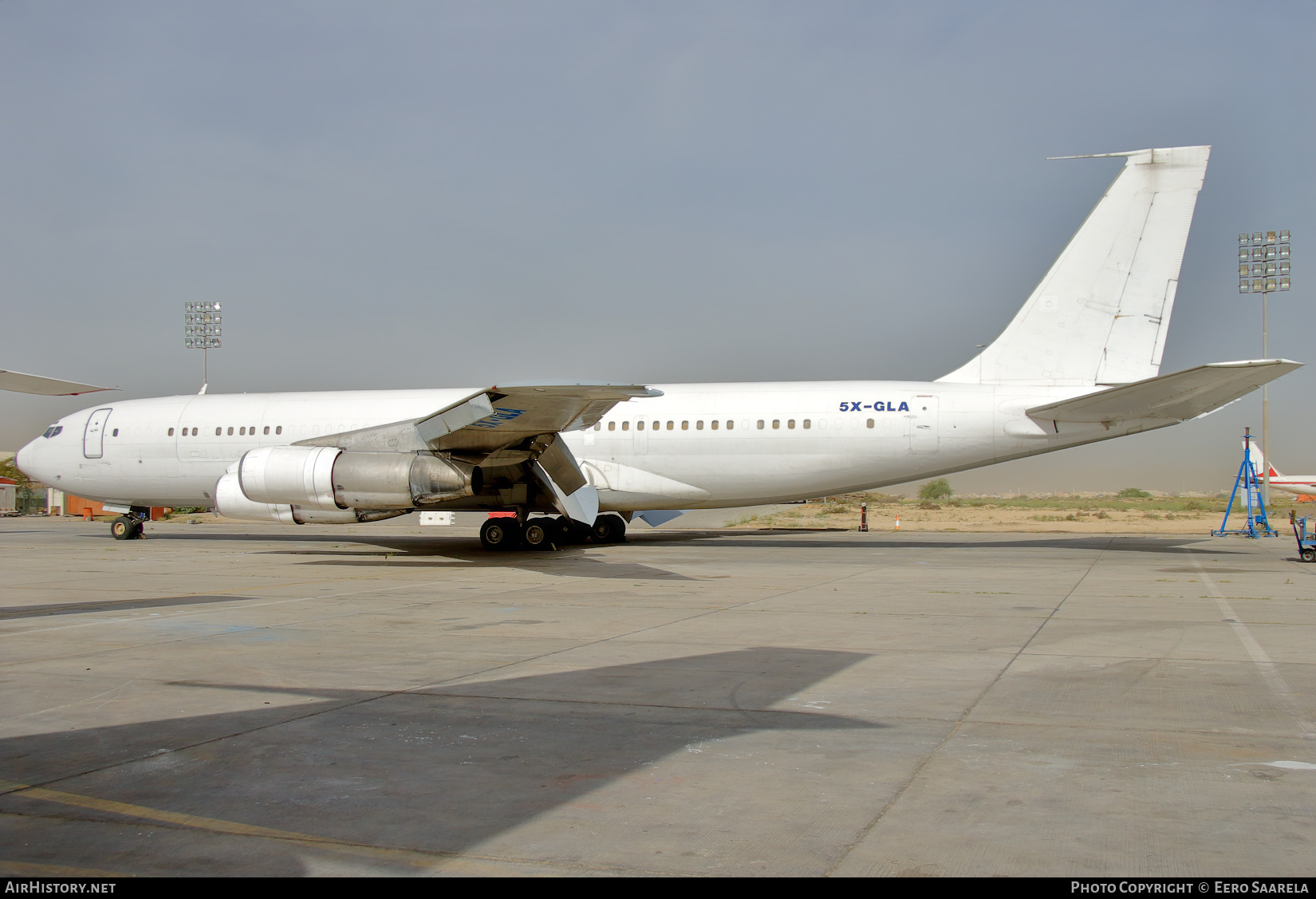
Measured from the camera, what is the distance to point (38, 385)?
32.5 feet

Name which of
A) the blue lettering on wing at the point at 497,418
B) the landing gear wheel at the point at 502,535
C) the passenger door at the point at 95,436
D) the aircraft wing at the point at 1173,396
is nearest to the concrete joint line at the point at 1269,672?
the aircraft wing at the point at 1173,396

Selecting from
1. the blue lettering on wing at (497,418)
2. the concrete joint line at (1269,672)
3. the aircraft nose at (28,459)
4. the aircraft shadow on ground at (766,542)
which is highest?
the blue lettering on wing at (497,418)

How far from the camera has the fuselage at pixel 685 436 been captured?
18.4m

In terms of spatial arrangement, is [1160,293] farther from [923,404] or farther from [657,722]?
[657,722]

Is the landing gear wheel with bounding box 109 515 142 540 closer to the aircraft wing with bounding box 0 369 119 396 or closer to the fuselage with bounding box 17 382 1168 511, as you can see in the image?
the fuselage with bounding box 17 382 1168 511

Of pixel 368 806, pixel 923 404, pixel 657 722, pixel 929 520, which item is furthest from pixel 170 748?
pixel 929 520

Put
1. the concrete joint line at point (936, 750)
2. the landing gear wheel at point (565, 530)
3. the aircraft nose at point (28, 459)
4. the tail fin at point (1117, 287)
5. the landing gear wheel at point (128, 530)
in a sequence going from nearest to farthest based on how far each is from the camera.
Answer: the concrete joint line at point (936, 750)
the tail fin at point (1117, 287)
the landing gear wheel at point (565, 530)
the aircraft nose at point (28, 459)
the landing gear wheel at point (128, 530)

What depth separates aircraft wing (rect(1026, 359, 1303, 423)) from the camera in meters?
14.3

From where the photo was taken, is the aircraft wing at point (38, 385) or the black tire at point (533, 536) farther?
the black tire at point (533, 536)

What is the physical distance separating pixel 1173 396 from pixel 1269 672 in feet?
35.7

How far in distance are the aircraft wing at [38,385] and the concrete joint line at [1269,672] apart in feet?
34.5

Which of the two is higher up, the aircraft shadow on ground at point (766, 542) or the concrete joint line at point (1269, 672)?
the concrete joint line at point (1269, 672)

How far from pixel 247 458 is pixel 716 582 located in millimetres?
8805

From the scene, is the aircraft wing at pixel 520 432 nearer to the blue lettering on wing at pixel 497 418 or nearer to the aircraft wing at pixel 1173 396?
the blue lettering on wing at pixel 497 418
